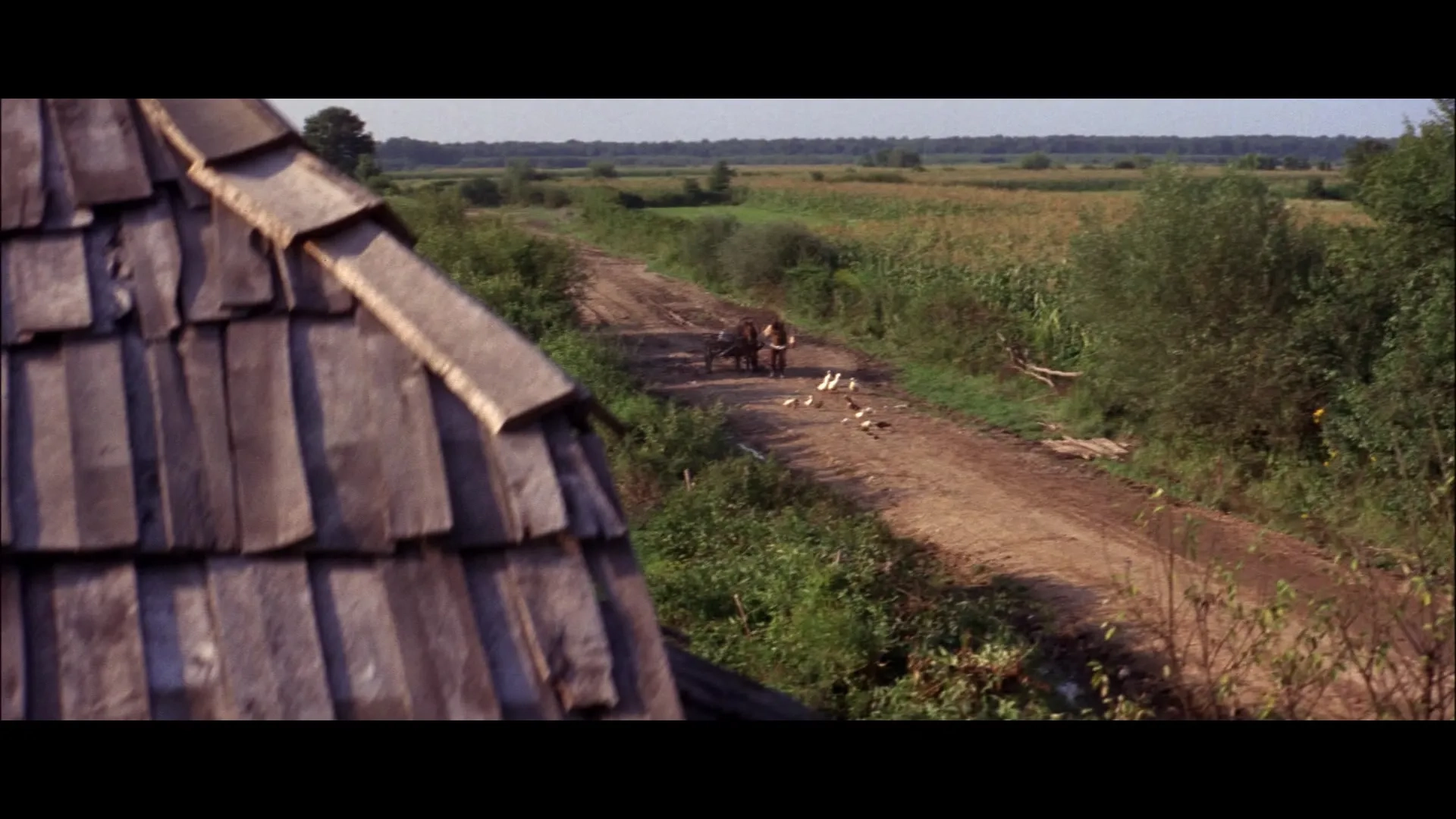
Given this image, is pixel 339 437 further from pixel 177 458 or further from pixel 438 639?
pixel 438 639

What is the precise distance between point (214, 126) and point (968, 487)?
35.1 ft

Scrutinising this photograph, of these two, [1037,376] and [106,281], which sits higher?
[106,281]

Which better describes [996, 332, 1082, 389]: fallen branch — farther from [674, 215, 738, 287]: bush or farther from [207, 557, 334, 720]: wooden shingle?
[207, 557, 334, 720]: wooden shingle

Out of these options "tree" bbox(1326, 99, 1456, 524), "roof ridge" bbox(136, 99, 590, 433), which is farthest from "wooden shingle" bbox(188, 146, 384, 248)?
"tree" bbox(1326, 99, 1456, 524)

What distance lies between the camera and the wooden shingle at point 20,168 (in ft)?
9.00

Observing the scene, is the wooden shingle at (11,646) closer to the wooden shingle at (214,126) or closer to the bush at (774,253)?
the wooden shingle at (214,126)

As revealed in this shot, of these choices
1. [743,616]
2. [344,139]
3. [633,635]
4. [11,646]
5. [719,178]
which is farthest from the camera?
[719,178]

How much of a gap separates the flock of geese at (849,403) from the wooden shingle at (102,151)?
12.6 m

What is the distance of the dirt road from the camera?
10.1 metres

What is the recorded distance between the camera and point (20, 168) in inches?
109

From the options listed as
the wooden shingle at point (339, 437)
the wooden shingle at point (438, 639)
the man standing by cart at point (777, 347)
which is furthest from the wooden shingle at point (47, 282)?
the man standing by cart at point (777, 347)

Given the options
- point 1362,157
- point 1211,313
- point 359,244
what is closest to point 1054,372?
point 1211,313
